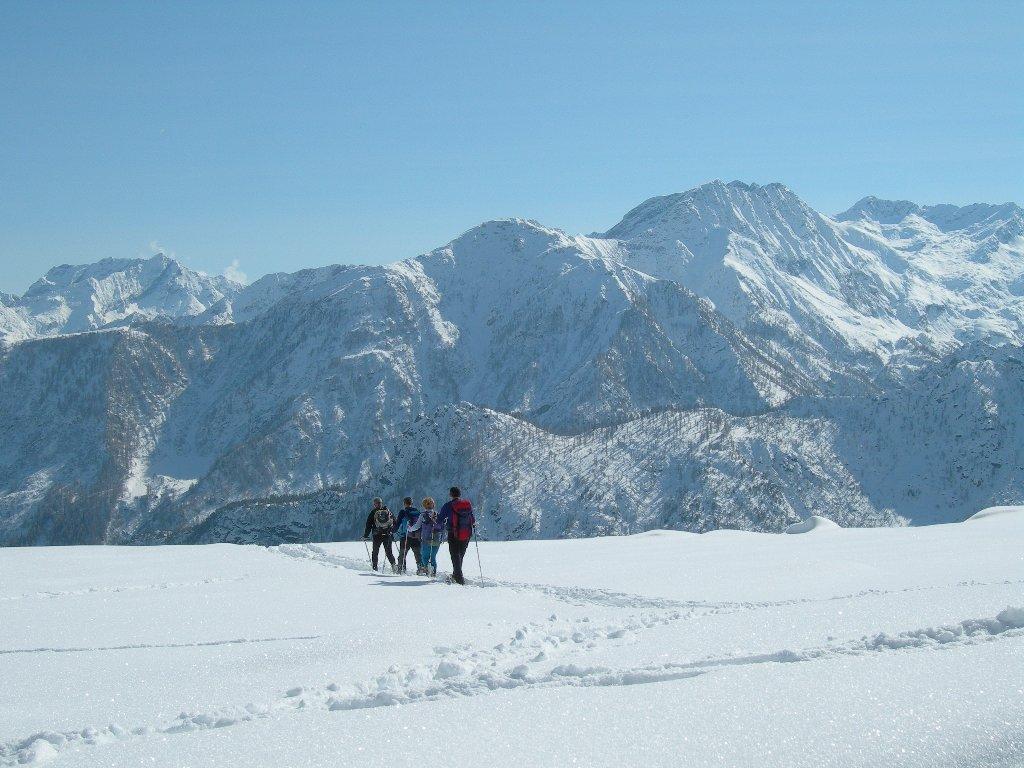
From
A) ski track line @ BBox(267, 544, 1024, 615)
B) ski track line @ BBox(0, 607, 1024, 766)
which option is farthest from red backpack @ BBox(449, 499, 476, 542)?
ski track line @ BBox(0, 607, 1024, 766)

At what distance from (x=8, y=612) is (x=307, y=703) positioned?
452 inches

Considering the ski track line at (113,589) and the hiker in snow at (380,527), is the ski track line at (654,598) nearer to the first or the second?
the hiker in snow at (380,527)

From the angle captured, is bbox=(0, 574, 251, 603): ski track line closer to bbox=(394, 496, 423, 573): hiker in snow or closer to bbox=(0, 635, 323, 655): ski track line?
bbox=(394, 496, 423, 573): hiker in snow

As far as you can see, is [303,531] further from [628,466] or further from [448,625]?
[448,625]

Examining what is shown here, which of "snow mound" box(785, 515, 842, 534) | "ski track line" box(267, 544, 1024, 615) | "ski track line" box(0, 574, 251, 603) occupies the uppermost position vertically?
"snow mound" box(785, 515, 842, 534)

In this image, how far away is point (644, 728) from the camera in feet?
30.6

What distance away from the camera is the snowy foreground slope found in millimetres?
9031

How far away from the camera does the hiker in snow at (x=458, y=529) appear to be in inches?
951

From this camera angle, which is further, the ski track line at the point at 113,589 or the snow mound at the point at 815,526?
the snow mound at the point at 815,526

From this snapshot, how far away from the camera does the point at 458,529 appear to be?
24.4 m

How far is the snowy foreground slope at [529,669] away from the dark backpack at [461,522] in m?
1.49

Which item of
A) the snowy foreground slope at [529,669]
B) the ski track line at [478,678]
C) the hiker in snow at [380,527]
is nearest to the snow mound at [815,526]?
the snowy foreground slope at [529,669]

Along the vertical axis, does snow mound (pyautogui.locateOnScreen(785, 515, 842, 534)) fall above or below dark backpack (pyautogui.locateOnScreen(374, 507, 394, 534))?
below

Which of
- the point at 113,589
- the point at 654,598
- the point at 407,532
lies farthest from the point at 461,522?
the point at 113,589
